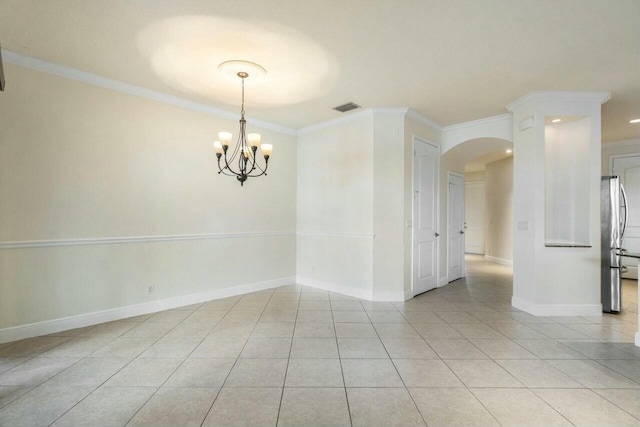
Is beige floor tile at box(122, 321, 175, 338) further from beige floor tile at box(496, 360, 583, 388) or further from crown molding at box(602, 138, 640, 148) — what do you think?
crown molding at box(602, 138, 640, 148)

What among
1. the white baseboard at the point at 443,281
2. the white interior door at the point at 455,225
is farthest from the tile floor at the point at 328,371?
the white interior door at the point at 455,225

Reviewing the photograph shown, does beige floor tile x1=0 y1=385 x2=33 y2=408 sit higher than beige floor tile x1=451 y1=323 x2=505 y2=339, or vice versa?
beige floor tile x1=451 y1=323 x2=505 y2=339

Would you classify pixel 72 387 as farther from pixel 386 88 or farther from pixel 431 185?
pixel 431 185

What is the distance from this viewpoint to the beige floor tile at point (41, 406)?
68.2 inches

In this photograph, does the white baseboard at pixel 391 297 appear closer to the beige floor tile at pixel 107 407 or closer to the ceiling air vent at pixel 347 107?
the ceiling air vent at pixel 347 107

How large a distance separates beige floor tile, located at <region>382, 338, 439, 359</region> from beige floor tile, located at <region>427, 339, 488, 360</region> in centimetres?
8

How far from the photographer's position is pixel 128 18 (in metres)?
2.31

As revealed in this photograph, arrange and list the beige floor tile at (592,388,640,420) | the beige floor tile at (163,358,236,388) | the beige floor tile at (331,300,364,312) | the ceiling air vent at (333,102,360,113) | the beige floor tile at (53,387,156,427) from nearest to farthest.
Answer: the beige floor tile at (53,387,156,427)
the beige floor tile at (592,388,640,420)
the beige floor tile at (163,358,236,388)
the beige floor tile at (331,300,364,312)
the ceiling air vent at (333,102,360,113)

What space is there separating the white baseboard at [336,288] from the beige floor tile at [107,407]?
9.78 ft

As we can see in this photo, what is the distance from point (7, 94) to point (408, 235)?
4.96 metres

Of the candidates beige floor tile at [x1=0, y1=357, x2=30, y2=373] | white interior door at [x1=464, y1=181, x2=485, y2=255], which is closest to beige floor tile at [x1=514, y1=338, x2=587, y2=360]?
beige floor tile at [x1=0, y1=357, x2=30, y2=373]

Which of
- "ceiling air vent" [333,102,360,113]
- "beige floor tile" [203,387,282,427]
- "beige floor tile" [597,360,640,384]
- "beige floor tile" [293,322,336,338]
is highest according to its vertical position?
"ceiling air vent" [333,102,360,113]

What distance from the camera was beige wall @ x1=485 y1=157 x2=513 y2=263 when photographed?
740 centimetres

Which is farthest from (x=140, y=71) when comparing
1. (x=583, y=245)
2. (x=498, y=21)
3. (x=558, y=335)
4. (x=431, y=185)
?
(x=583, y=245)
